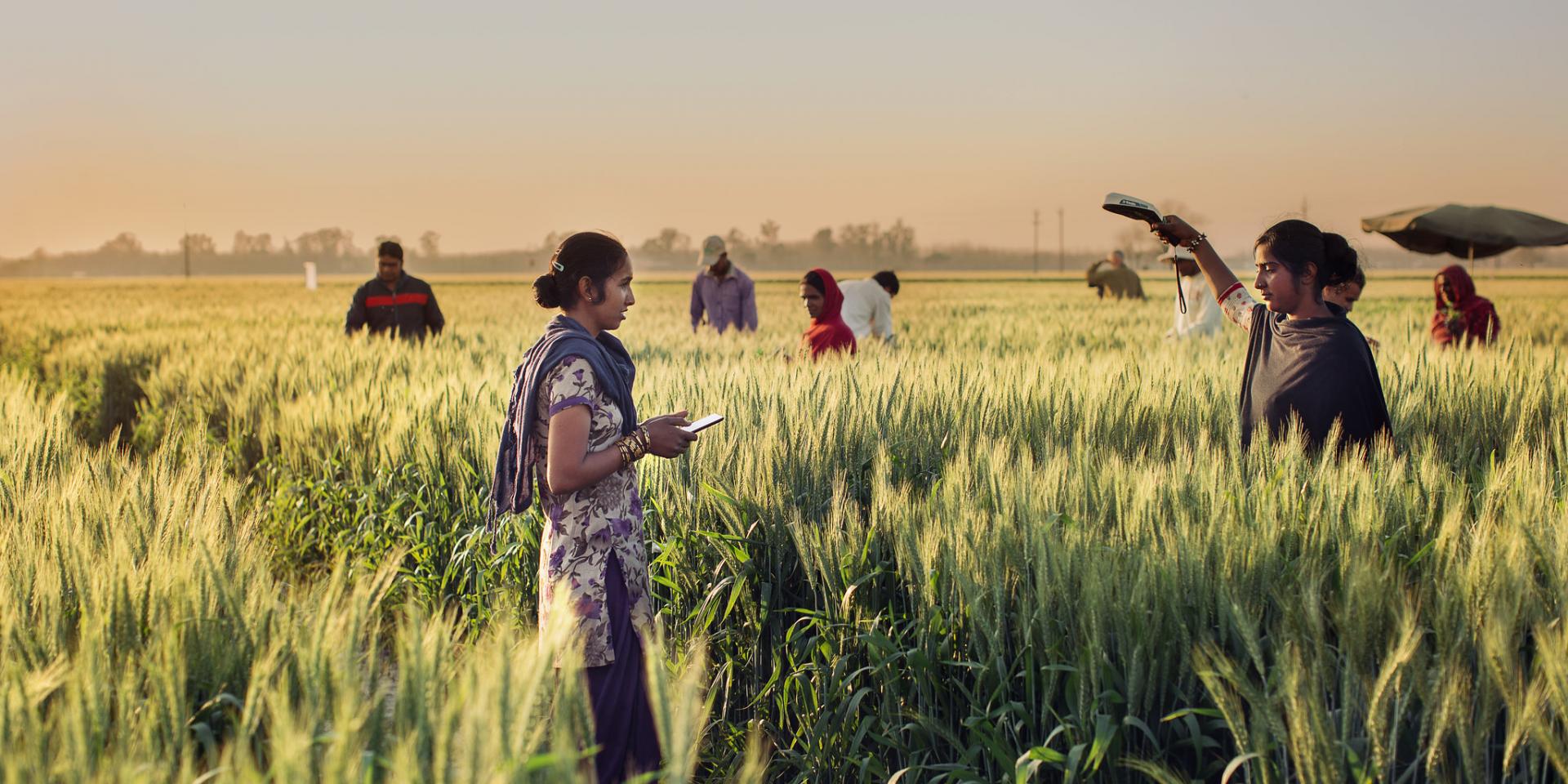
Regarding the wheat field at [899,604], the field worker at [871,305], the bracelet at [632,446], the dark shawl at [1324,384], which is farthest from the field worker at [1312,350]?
the field worker at [871,305]

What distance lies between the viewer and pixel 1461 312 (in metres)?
7.50

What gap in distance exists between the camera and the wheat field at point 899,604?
54.2 inches

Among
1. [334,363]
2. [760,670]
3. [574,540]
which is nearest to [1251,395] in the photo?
[760,670]

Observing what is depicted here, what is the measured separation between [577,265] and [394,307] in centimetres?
707

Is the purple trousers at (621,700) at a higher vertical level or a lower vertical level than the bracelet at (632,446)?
lower

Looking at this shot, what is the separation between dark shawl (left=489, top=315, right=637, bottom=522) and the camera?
2.58m

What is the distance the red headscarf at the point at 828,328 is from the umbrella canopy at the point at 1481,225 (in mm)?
24047

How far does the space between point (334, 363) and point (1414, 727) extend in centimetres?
695

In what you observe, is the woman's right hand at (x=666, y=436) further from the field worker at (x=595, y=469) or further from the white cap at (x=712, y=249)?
the white cap at (x=712, y=249)

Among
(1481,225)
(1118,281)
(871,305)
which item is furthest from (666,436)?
(1481,225)

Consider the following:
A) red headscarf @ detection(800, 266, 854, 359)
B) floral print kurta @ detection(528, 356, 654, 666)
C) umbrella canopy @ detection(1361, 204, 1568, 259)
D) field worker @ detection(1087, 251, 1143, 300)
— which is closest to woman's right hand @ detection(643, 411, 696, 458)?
floral print kurta @ detection(528, 356, 654, 666)

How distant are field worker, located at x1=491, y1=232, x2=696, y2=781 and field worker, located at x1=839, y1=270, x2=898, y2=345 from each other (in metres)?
6.00

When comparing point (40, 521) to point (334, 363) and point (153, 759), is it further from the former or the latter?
point (334, 363)

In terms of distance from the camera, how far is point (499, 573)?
3793 mm
